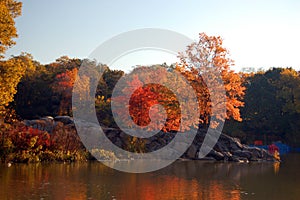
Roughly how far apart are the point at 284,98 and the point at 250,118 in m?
6.01

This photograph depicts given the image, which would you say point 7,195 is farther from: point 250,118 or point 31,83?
point 250,118

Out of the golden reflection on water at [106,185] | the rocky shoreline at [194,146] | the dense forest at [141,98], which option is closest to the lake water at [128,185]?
the golden reflection on water at [106,185]

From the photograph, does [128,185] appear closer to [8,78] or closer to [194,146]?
[8,78]

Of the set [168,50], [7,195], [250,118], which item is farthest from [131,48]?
[250,118]

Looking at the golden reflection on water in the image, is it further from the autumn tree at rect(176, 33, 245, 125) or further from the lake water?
the autumn tree at rect(176, 33, 245, 125)

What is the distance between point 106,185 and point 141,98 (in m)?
20.9

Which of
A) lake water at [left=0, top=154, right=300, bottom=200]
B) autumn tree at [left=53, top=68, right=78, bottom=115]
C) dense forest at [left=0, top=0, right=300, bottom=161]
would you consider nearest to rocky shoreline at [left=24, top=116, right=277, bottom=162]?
dense forest at [left=0, top=0, right=300, bottom=161]

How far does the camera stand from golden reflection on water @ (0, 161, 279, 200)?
52.9 feet

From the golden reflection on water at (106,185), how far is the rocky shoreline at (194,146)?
11725mm

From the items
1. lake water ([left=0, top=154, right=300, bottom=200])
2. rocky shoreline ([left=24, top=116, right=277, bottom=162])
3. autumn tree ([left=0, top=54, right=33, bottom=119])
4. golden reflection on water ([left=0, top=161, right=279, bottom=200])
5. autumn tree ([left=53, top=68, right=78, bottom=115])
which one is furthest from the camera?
autumn tree ([left=53, top=68, right=78, bottom=115])

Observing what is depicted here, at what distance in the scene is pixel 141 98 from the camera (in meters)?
39.6

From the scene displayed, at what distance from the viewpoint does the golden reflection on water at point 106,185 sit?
16125 mm

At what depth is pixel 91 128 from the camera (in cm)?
3603

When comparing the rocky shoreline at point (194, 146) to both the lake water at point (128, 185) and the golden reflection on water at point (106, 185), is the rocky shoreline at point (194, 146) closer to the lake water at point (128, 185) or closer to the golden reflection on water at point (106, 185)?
the lake water at point (128, 185)
